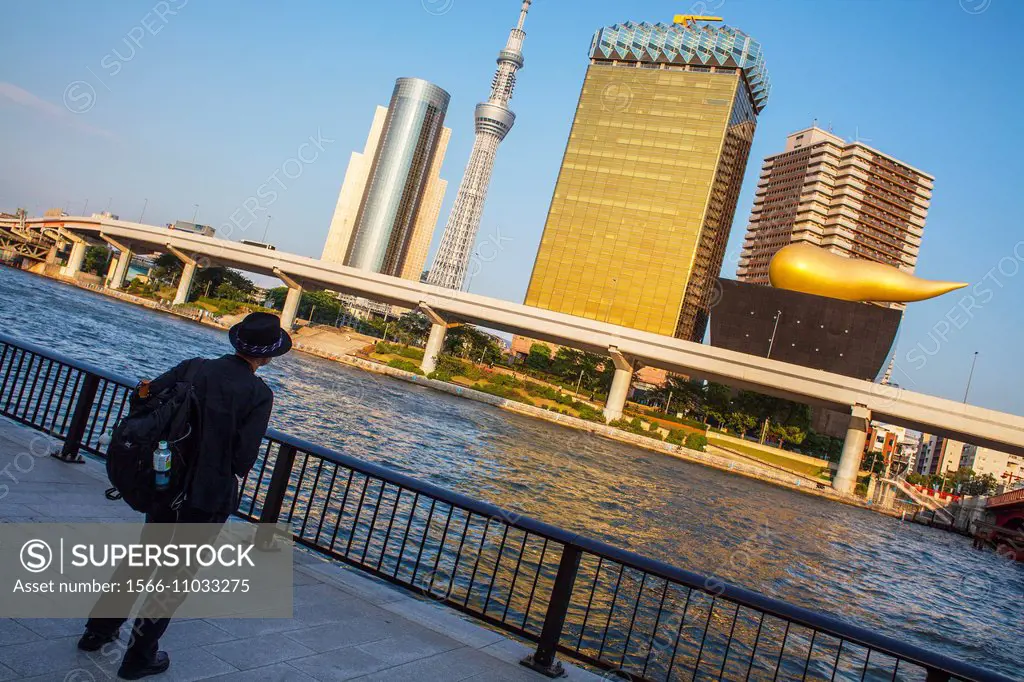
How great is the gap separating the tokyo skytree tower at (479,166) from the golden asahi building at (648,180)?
3955cm

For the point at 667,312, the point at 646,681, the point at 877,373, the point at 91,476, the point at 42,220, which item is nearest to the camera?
the point at 646,681

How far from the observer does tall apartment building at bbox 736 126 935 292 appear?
133 meters

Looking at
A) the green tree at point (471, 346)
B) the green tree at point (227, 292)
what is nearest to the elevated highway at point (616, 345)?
the green tree at point (227, 292)

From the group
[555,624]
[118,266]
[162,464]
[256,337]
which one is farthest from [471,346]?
[162,464]

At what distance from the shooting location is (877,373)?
206 feet

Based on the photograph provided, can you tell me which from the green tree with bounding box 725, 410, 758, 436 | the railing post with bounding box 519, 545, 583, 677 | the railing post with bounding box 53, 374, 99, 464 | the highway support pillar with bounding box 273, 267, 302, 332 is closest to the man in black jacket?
the railing post with bounding box 519, 545, 583, 677

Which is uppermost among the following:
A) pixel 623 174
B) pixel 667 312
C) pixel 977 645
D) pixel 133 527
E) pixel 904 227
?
pixel 904 227

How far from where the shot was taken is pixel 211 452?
3.67 meters

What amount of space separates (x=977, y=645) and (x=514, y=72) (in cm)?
16483

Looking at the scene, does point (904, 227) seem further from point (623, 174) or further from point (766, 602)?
point (766, 602)

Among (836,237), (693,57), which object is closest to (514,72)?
(693,57)

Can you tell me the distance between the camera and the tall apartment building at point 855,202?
133 meters

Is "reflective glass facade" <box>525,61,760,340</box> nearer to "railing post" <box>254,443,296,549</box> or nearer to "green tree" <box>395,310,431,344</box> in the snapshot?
"green tree" <box>395,310,431,344</box>

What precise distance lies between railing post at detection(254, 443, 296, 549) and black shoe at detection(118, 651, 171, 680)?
2.32 meters
